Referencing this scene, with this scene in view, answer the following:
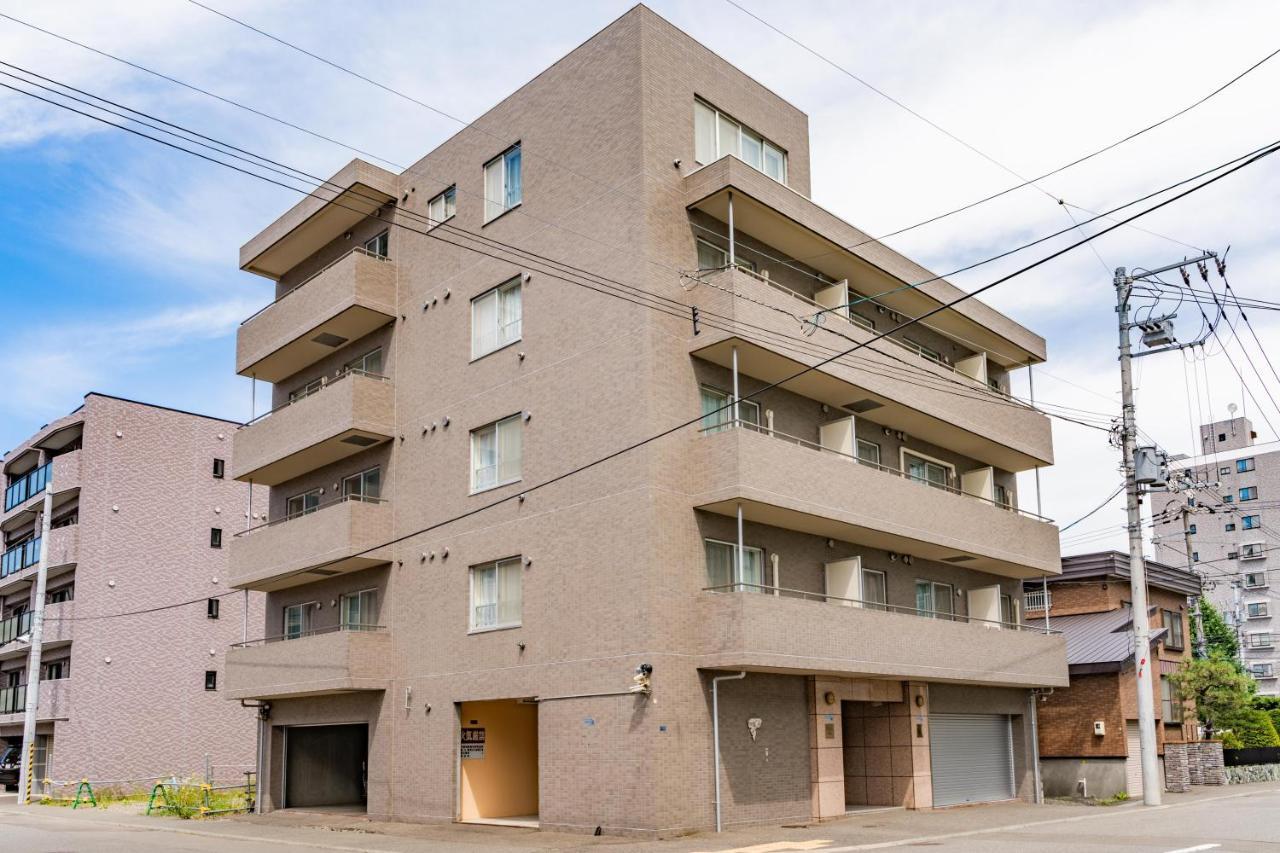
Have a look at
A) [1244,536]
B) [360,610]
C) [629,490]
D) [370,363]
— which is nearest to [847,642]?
[629,490]

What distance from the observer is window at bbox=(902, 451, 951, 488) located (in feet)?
99.2

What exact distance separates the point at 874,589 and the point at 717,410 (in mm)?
6968

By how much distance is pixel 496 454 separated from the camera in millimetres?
25656

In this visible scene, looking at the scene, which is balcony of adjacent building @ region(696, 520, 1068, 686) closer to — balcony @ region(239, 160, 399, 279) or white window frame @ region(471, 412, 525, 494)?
white window frame @ region(471, 412, 525, 494)

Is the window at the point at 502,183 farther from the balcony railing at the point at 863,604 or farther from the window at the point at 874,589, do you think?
the window at the point at 874,589

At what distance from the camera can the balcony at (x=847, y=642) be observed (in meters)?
21.5

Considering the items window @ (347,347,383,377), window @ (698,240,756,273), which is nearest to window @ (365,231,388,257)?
window @ (347,347,383,377)

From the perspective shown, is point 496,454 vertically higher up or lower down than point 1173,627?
higher up

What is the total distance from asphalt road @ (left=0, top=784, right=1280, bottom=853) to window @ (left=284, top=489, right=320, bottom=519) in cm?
784

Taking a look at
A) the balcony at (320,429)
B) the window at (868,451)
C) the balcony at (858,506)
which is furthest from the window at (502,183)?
the window at (868,451)

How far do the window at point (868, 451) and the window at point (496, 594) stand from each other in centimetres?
885

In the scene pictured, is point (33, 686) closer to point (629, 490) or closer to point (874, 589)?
point (629, 490)

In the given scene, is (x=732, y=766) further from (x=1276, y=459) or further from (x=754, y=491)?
(x=1276, y=459)

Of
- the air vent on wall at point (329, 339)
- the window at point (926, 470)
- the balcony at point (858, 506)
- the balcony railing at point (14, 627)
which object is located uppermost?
the air vent on wall at point (329, 339)
